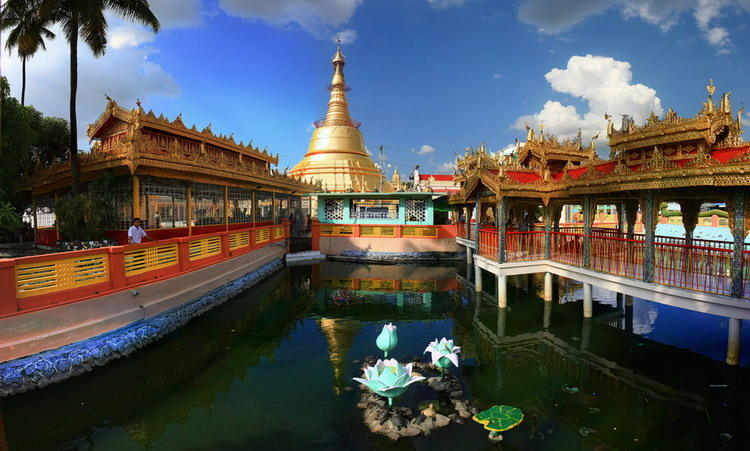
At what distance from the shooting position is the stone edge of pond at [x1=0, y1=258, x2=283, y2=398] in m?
6.65

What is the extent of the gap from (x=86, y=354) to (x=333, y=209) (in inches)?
692

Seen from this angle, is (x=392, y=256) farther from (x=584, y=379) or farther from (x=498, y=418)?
(x=498, y=418)

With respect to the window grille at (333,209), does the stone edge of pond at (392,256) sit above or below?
below

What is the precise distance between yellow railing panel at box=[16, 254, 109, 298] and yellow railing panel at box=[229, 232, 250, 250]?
6542mm

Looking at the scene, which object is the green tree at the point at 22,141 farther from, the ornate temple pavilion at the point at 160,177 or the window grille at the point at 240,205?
the window grille at the point at 240,205

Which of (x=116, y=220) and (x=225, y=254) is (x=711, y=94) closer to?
(x=225, y=254)

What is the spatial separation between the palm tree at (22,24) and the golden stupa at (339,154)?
67.3 feet

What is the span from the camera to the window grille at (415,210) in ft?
77.7

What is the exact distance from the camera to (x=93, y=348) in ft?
25.3

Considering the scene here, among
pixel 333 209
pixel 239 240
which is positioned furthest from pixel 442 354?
pixel 333 209

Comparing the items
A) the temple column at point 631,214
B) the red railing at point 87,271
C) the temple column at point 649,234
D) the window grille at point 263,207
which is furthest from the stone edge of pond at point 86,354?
the temple column at point 631,214

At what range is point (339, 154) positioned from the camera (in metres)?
37.0

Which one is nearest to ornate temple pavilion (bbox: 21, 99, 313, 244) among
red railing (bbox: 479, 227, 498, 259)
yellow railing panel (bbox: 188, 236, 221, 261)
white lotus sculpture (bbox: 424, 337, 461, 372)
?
yellow railing panel (bbox: 188, 236, 221, 261)

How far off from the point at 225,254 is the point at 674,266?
1424cm
